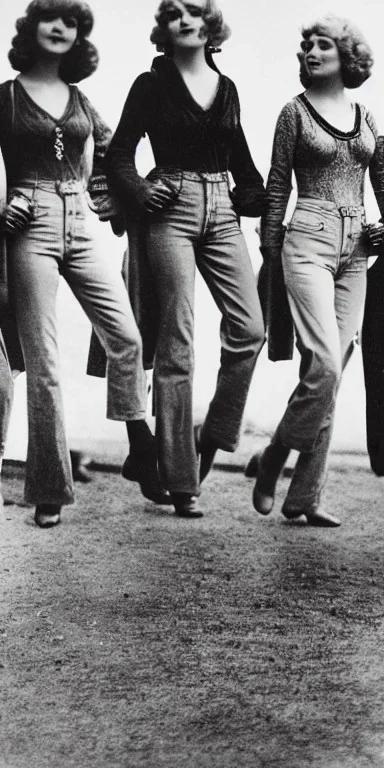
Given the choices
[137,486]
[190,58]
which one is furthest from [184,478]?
[190,58]

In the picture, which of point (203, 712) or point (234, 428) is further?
point (234, 428)

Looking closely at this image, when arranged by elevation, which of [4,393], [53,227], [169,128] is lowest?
[4,393]

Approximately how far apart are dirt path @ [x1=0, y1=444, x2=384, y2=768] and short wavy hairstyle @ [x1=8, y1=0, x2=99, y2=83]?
1.63m

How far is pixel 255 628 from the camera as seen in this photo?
4020 millimetres

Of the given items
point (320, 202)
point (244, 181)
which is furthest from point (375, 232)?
point (244, 181)

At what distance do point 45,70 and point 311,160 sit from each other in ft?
3.61

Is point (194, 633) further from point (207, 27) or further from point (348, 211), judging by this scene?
point (207, 27)

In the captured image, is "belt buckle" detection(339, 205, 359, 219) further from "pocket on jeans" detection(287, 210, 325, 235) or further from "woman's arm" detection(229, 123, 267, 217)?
"woman's arm" detection(229, 123, 267, 217)

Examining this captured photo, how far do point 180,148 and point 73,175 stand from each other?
1.41ft

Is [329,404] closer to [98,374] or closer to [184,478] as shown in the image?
[184,478]

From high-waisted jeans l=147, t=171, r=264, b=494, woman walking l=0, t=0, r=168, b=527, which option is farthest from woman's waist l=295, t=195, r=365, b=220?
woman walking l=0, t=0, r=168, b=527

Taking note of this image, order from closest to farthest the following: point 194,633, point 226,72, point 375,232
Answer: point 194,633
point 226,72
point 375,232

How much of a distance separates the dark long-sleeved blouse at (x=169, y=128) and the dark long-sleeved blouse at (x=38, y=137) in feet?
0.55

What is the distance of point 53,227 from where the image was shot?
4.22 metres
